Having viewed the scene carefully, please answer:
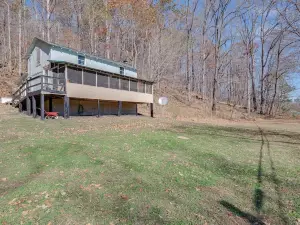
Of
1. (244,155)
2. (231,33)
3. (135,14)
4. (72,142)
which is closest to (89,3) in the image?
(135,14)

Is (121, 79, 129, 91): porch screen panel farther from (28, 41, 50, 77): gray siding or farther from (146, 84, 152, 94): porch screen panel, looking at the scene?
(28, 41, 50, 77): gray siding

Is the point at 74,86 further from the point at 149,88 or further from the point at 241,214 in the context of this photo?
the point at 241,214

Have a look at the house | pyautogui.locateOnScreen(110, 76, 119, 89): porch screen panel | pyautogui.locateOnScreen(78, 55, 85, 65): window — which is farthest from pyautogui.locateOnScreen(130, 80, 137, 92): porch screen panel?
pyautogui.locateOnScreen(78, 55, 85, 65): window

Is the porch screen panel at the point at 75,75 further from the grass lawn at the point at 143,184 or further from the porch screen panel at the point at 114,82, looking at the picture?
the grass lawn at the point at 143,184

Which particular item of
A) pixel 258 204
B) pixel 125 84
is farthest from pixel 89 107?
pixel 258 204

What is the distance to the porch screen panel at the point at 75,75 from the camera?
53.2ft

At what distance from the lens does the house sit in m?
15.6

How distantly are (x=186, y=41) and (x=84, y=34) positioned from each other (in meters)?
17.2

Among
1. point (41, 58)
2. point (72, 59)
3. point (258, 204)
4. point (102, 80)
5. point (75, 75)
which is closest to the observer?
point (258, 204)

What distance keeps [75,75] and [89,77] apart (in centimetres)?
138

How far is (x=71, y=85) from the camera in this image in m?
15.8

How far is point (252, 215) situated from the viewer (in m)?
3.49

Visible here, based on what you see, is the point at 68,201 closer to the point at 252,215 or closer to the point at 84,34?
the point at 252,215

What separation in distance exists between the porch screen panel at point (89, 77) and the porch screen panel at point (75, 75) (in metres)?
0.46
